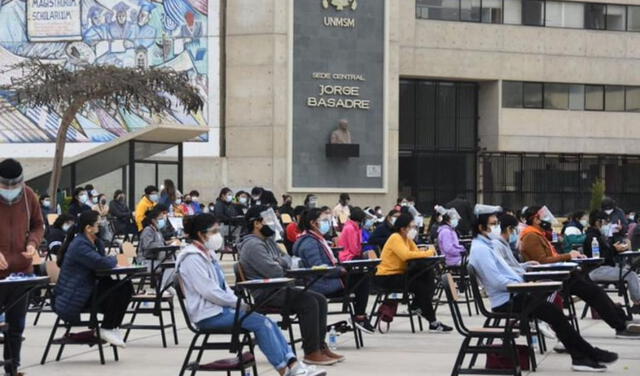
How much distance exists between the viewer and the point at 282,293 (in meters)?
13.5

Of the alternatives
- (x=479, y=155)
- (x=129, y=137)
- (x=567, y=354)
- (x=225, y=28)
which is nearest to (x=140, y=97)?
(x=129, y=137)

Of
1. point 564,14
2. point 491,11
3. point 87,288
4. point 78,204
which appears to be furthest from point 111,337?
point 564,14

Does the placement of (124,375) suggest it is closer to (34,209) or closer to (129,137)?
(34,209)

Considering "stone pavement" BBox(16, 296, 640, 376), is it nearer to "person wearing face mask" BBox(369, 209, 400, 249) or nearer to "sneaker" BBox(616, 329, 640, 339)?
"sneaker" BBox(616, 329, 640, 339)

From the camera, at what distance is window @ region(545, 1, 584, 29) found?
188 ft

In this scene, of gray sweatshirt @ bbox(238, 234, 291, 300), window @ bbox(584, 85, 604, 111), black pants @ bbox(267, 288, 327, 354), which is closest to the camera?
black pants @ bbox(267, 288, 327, 354)

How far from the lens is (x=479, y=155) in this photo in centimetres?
5722

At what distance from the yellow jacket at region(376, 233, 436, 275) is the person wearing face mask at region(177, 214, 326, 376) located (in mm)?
5739

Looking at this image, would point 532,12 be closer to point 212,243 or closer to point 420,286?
point 420,286

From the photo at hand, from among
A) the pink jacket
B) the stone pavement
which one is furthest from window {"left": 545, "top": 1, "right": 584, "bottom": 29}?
the stone pavement

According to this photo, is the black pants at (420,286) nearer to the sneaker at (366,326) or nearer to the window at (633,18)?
the sneaker at (366,326)

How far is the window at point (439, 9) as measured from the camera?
54.7 metres

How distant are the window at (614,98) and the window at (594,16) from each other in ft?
8.93

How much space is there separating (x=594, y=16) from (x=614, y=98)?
3.73 meters
